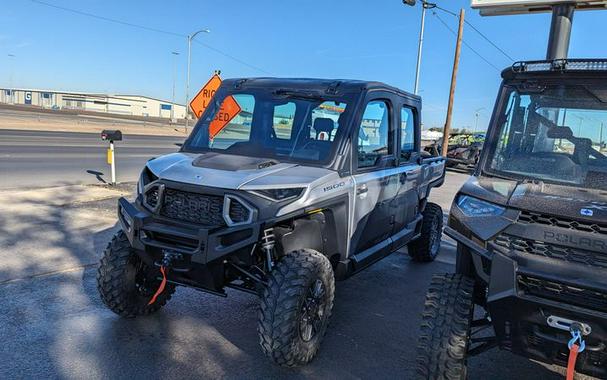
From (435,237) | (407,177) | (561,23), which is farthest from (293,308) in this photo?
(561,23)

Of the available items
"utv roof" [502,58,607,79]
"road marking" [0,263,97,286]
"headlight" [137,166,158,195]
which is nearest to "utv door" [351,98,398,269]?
"utv roof" [502,58,607,79]

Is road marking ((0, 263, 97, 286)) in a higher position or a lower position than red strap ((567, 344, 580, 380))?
lower

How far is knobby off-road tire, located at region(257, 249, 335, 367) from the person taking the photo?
3.46 m

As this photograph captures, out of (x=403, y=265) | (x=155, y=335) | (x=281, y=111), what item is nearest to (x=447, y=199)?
(x=403, y=265)

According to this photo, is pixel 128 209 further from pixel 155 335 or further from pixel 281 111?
pixel 281 111

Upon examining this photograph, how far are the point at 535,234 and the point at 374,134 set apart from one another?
8.52 feet

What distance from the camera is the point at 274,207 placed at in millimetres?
3619

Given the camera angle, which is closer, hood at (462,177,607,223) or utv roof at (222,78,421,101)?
hood at (462,177,607,223)

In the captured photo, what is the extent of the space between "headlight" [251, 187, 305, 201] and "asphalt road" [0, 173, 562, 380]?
1285 millimetres

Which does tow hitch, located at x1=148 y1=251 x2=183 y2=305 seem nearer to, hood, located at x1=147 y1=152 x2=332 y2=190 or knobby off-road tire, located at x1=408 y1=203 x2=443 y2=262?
hood, located at x1=147 y1=152 x2=332 y2=190

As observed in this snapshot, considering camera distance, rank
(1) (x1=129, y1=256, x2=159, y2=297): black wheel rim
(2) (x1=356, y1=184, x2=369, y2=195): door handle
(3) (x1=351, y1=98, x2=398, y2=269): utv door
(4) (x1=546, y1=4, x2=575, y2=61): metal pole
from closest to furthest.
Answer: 1. (1) (x1=129, y1=256, x2=159, y2=297): black wheel rim
2. (2) (x1=356, y1=184, x2=369, y2=195): door handle
3. (3) (x1=351, y1=98, x2=398, y2=269): utv door
4. (4) (x1=546, y1=4, x2=575, y2=61): metal pole

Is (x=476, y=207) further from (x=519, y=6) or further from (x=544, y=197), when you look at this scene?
(x=519, y=6)

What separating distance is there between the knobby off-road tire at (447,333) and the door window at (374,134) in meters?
1.87

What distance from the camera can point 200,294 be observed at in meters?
5.23
